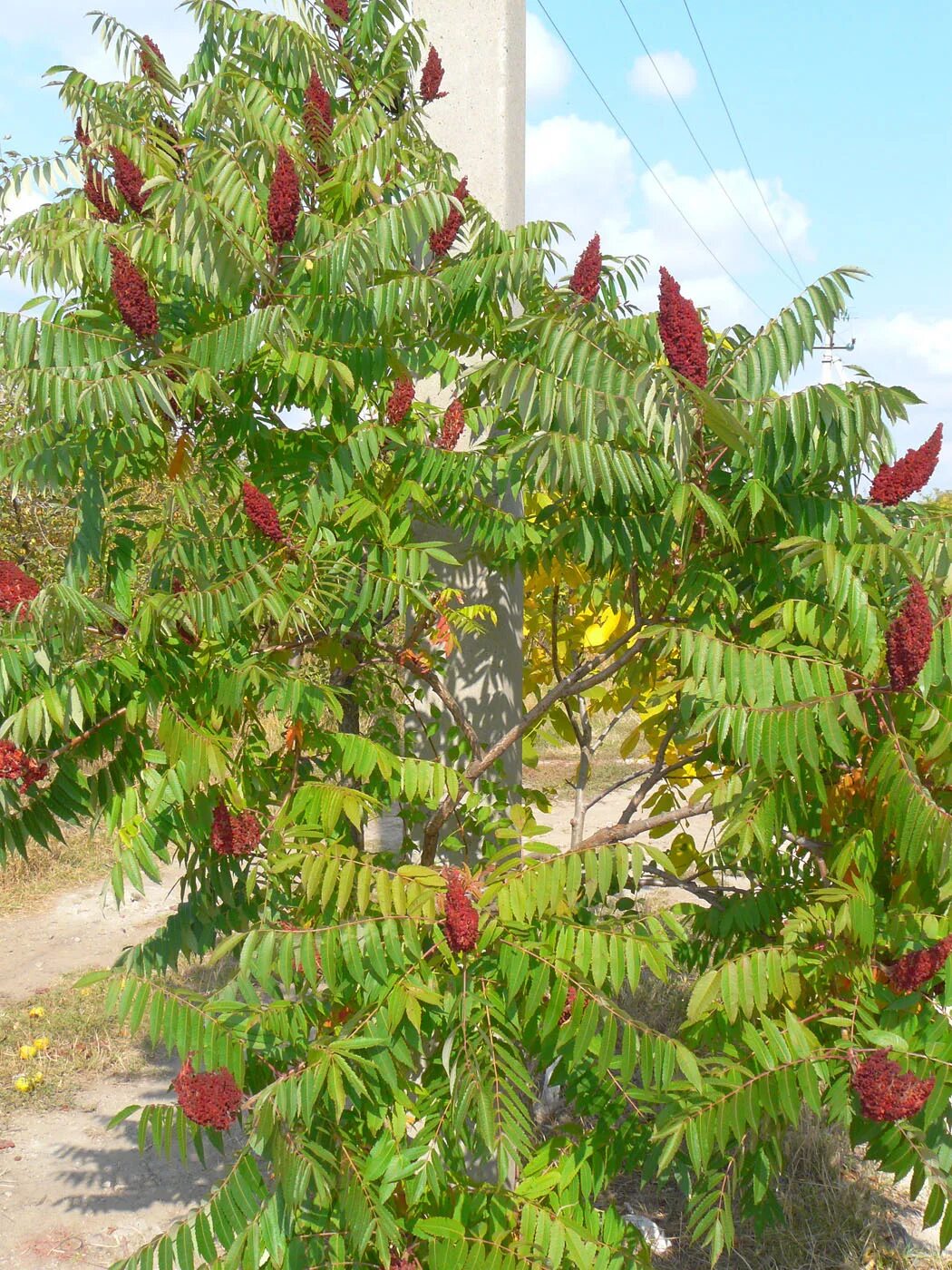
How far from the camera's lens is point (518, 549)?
2936 mm

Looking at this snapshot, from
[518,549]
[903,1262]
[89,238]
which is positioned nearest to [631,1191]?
[903,1262]

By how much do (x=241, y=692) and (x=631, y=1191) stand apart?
2.96 meters

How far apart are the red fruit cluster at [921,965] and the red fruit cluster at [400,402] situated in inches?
65.4

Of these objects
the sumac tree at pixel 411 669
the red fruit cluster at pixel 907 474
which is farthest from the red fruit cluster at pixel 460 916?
the red fruit cluster at pixel 907 474

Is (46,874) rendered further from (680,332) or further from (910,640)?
(910,640)

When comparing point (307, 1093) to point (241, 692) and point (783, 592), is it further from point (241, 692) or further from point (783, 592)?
point (783, 592)

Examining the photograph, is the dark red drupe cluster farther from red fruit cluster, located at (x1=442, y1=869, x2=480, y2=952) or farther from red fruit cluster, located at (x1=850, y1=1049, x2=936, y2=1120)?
red fruit cluster, located at (x1=850, y1=1049, x2=936, y2=1120)

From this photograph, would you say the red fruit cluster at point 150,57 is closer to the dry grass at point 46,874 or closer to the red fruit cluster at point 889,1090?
the red fruit cluster at point 889,1090

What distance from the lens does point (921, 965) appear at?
2.27 m

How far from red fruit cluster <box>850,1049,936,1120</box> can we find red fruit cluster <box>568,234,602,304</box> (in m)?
1.81

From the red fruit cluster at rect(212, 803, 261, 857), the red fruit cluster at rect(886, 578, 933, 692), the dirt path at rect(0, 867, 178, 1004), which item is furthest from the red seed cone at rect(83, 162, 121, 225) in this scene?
the dirt path at rect(0, 867, 178, 1004)

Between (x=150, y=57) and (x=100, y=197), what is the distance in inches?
24.5

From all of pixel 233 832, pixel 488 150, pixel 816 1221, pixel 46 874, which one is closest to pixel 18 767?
pixel 233 832

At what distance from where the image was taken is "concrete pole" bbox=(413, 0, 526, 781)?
3441 mm
